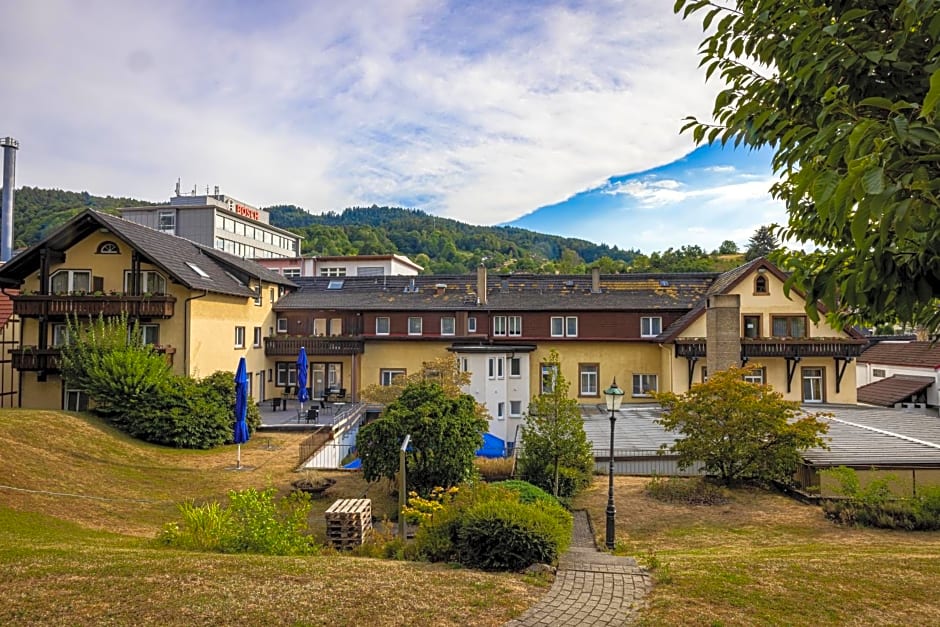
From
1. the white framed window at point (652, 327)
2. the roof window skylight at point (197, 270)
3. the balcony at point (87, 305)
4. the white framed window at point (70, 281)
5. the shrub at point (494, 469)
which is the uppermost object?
the roof window skylight at point (197, 270)

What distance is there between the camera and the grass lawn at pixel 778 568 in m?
6.59

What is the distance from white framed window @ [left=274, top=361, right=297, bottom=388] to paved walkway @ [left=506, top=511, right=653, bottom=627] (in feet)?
89.9

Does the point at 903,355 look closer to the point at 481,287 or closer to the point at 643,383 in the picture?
the point at 643,383

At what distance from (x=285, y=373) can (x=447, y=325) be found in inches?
421

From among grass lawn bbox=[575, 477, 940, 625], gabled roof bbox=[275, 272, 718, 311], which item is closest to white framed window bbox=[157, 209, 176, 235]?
gabled roof bbox=[275, 272, 718, 311]

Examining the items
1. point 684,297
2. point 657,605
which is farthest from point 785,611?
point 684,297

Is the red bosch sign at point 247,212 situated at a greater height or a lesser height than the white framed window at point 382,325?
greater

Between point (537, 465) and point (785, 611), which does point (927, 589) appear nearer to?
point (785, 611)

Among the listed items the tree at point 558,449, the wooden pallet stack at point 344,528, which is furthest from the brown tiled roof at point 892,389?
the wooden pallet stack at point 344,528

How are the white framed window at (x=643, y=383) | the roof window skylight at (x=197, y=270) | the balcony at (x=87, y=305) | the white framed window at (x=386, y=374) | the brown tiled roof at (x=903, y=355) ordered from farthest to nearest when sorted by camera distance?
1. the white framed window at (x=386, y=374)
2. the brown tiled roof at (x=903, y=355)
3. the white framed window at (x=643, y=383)
4. the roof window skylight at (x=197, y=270)
5. the balcony at (x=87, y=305)

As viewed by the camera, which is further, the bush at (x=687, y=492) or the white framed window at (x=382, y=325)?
the white framed window at (x=382, y=325)

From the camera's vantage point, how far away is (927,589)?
24.4 ft

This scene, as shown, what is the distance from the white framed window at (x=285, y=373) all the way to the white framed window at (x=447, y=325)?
9646 mm

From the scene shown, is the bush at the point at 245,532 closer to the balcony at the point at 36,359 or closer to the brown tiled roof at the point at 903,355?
the balcony at the point at 36,359
